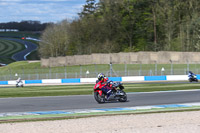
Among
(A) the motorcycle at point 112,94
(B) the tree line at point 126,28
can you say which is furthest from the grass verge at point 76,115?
(B) the tree line at point 126,28

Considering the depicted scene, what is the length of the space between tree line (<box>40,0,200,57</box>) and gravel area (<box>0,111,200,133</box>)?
62896mm

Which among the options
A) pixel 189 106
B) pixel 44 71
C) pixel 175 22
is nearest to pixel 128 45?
pixel 175 22

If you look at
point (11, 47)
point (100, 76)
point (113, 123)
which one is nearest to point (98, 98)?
point (100, 76)

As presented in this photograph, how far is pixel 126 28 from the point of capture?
82.9 meters

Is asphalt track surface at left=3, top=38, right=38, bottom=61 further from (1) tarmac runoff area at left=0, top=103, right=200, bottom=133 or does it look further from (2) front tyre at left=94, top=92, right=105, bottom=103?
(1) tarmac runoff area at left=0, top=103, right=200, bottom=133

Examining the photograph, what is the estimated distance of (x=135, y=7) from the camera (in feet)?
270

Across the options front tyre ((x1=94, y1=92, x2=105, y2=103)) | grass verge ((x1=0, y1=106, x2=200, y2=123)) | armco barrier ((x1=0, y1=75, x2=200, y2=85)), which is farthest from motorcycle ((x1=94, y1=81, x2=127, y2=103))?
armco barrier ((x1=0, y1=75, x2=200, y2=85))

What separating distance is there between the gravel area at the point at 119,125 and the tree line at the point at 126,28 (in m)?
62.9

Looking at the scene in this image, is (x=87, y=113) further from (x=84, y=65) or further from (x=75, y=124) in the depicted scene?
(x=84, y=65)

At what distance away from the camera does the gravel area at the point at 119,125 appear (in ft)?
31.3

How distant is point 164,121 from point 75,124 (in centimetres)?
274

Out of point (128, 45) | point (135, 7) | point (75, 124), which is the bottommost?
point (75, 124)

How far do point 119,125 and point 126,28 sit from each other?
7371 centimetres

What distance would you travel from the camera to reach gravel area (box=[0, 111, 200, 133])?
31.3 feet
